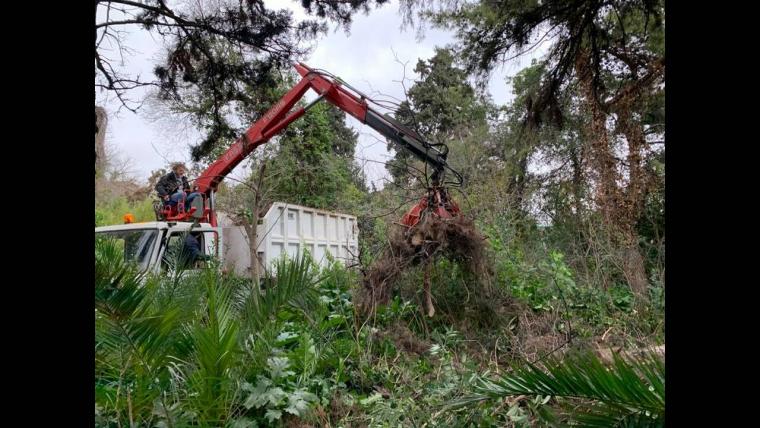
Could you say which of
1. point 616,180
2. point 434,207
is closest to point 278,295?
point 434,207

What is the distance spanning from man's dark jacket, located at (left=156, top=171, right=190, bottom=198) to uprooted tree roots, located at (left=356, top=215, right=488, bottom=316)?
3661mm

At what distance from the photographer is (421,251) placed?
16.0 ft

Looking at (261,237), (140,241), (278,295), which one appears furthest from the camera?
(261,237)

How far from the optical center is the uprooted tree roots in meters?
4.87

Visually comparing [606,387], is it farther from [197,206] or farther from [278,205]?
[278,205]

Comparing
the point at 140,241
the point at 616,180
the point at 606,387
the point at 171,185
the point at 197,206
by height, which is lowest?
the point at 606,387

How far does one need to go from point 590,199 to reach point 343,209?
519cm

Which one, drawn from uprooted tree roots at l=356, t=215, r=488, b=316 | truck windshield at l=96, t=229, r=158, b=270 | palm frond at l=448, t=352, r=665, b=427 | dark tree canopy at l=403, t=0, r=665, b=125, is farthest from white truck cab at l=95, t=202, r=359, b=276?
palm frond at l=448, t=352, r=665, b=427

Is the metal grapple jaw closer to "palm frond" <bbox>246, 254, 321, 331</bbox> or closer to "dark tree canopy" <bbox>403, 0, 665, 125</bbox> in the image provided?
"dark tree canopy" <bbox>403, 0, 665, 125</bbox>

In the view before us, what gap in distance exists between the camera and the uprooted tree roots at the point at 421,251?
4.87 metres

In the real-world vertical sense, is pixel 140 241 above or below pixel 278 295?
above

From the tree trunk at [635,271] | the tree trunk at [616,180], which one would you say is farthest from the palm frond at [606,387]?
the tree trunk at [616,180]

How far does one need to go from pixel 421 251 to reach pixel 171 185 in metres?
4.24
